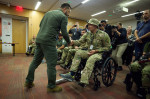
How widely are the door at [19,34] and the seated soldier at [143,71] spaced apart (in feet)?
27.0

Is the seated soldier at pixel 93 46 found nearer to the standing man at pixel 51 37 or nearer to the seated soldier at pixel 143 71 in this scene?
the standing man at pixel 51 37

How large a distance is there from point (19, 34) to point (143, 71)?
853 cm

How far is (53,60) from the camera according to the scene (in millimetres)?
1634

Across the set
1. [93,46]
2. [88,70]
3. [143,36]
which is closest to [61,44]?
[93,46]

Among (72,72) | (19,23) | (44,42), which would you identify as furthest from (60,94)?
(19,23)

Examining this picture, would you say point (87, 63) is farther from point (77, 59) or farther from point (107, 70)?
point (107, 70)

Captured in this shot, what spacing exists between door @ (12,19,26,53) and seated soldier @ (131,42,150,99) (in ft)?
27.0

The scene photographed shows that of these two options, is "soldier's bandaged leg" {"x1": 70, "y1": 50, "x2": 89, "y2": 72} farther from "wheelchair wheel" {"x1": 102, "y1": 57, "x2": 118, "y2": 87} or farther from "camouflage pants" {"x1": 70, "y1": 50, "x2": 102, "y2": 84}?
"wheelchair wheel" {"x1": 102, "y1": 57, "x2": 118, "y2": 87}

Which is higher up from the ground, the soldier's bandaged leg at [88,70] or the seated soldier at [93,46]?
the seated soldier at [93,46]

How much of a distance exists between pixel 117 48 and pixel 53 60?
104 inches

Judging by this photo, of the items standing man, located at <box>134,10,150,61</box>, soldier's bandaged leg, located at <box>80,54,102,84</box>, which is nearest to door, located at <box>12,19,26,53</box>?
soldier's bandaged leg, located at <box>80,54,102,84</box>

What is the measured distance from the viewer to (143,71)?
4.66ft

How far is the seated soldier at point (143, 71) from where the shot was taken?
54.3 inches

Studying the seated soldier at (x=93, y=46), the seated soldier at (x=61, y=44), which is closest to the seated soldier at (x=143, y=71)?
the seated soldier at (x=93, y=46)
